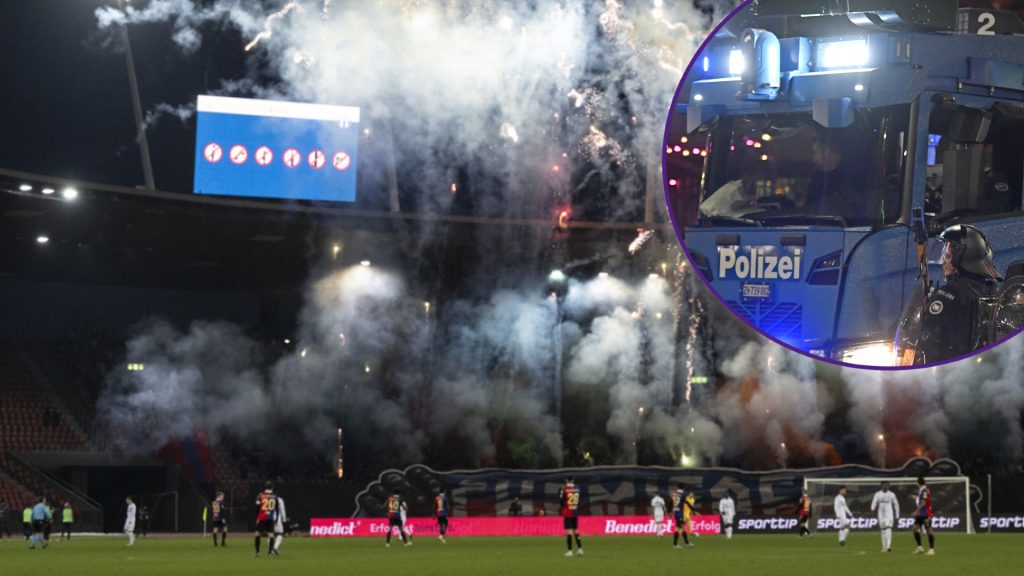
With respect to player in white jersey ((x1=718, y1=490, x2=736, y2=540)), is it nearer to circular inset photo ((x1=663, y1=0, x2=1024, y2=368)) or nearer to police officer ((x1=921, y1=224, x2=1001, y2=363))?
A: circular inset photo ((x1=663, y1=0, x2=1024, y2=368))

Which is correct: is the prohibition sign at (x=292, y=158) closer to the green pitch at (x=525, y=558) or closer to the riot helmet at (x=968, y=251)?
the green pitch at (x=525, y=558)

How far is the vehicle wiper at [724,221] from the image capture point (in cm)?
869

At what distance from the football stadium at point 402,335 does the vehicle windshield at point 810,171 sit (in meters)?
18.6

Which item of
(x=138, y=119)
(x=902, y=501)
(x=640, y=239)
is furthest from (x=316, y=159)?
(x=902, y=501)

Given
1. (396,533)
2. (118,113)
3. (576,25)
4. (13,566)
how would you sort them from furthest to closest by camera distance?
(396,533), (118,113), (576,25), (13,566)

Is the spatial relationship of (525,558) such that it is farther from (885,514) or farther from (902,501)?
(902,501)

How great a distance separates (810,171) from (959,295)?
1259mm

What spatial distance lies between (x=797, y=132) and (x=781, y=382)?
4840cm

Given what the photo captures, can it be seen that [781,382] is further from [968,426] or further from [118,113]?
[118,113]

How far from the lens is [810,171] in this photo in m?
8.55

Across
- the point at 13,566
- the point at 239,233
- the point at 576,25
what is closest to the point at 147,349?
the point at 239,233

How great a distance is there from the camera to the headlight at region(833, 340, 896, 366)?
8.13m

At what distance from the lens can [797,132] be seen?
28.1 ft

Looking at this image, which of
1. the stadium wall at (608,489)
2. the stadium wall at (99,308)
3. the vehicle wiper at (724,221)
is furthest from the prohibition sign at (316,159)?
the vehicle wiper at (724,221)
